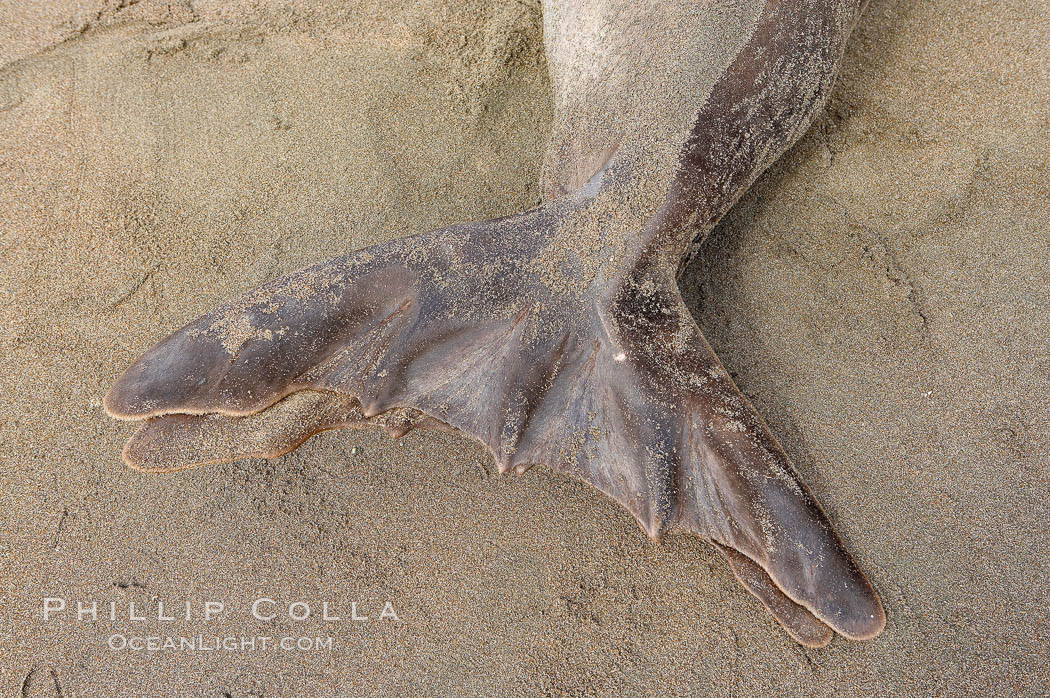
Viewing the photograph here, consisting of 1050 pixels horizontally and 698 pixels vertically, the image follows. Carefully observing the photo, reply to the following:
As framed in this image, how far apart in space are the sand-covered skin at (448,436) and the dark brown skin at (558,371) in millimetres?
220

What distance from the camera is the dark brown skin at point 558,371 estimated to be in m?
1.58

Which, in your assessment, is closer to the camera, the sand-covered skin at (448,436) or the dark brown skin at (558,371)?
the dark brown skin at (558,371)

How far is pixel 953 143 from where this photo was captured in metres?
2.24

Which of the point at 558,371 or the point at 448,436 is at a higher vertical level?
the point at 558,371

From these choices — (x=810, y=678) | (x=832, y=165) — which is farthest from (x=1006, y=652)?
(x=832, y=165)

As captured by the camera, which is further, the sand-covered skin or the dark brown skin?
the sand-covered skin

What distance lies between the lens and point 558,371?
66.0 inches

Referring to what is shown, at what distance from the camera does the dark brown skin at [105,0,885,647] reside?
1.58 m

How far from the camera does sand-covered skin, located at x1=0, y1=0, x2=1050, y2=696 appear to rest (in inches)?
66.2

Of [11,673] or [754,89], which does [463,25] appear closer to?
[754,89]

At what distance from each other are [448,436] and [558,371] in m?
0.42

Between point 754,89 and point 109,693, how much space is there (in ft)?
7.04

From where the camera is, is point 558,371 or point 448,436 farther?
point 448,436

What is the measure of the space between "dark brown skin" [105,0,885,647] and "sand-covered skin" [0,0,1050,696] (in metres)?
0.22
